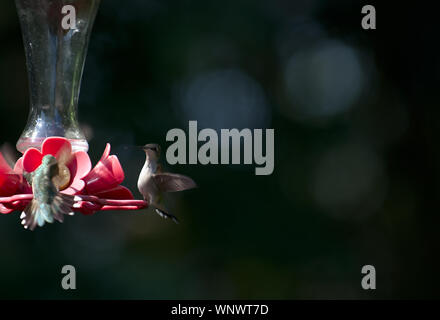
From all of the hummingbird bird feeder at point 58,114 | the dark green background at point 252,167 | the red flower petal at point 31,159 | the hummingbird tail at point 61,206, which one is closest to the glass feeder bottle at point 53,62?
the hummingbird bird feeder at point 58,114

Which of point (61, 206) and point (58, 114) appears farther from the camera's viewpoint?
point (58, 114)

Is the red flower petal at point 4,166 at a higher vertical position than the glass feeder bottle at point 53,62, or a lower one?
lower

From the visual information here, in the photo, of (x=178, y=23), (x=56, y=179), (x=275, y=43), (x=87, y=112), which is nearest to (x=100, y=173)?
(x=56, y=179)

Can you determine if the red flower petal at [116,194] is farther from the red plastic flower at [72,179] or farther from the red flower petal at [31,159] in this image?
the red flower petal at [31,159]

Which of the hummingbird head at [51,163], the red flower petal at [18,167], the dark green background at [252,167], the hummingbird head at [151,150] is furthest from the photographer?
the dark green background at [252,167]

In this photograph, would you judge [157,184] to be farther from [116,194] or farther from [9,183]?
[9,183]

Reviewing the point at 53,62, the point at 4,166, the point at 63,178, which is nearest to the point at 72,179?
the point at 63,178
